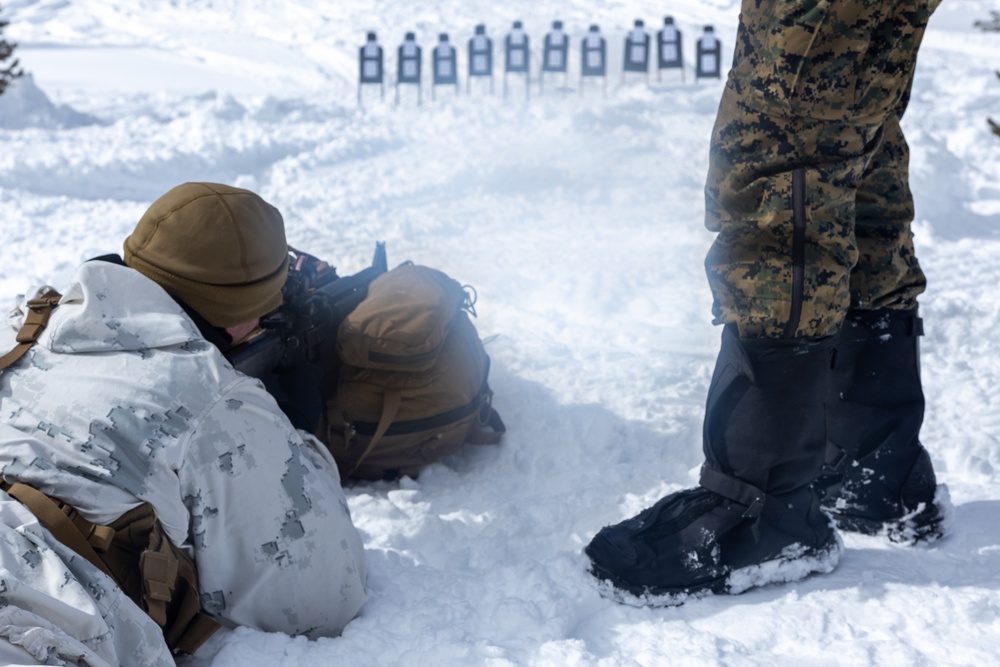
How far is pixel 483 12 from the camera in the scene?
11188 mm

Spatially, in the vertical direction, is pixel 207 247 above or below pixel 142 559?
above

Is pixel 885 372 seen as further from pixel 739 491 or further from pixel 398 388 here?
pixel 398 388

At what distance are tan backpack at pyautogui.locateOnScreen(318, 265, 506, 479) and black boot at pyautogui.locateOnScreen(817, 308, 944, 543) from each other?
→ 3.37 ft

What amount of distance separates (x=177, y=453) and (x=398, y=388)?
1.05m

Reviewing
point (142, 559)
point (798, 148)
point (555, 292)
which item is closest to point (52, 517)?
point (142, 559)

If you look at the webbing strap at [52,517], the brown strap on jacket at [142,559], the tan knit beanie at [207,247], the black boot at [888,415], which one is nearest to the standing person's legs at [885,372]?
the black boot at [888,415]

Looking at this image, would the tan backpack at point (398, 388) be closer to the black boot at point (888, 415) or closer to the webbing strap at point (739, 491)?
the webbing strap at point (739, 491)

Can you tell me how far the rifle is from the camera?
7.97 feet

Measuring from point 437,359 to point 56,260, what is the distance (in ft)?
7.48

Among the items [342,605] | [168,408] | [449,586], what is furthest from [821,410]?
[168,408]

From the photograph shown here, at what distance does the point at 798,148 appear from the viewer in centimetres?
176

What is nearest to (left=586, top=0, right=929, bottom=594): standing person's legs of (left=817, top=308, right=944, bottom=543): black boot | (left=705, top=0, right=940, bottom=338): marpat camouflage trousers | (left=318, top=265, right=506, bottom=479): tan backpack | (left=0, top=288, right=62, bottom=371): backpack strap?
(left=705, top=0, right=940, bottom=338): marpat camouflage trousers

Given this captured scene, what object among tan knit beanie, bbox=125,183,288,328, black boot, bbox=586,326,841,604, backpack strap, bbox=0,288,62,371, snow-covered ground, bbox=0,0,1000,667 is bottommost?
snow-covered ground, bbox=0,0,1000,667

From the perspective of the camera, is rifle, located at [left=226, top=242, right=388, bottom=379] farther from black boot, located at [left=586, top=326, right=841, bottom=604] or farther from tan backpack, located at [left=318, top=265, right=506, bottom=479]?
black boot, located at [left=586, top=326, right=841, bottom=604]
